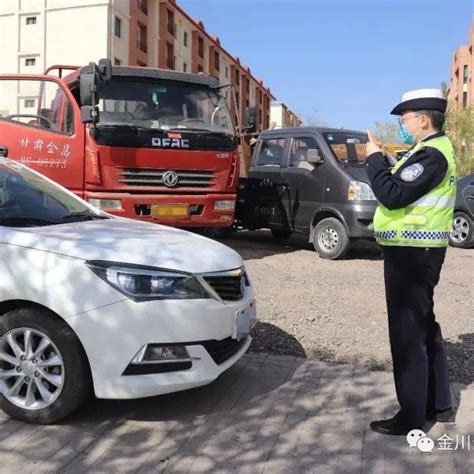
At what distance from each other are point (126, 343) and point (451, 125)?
1550 inches

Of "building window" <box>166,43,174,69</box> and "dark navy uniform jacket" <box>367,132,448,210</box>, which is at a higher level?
"building window" <box>166,43,174,69</box>

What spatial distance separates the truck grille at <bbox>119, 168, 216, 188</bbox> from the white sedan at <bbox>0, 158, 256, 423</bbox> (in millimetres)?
4444

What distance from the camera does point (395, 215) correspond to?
140 inches

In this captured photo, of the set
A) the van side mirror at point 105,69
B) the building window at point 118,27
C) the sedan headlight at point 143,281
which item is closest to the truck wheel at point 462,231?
the van side mirror at point 105,69

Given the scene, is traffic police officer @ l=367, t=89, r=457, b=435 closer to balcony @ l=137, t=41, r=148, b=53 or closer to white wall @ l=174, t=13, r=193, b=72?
balcony @ l=137, t=41, r=148, b=53

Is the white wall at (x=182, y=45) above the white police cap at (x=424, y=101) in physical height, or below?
above

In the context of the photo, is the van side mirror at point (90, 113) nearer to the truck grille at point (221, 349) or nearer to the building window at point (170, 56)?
the truck grille at point (221, 349)

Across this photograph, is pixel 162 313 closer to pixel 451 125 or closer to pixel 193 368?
pixel 193 368

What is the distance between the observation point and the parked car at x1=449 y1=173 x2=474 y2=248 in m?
11.9

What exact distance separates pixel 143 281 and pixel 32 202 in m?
1.48

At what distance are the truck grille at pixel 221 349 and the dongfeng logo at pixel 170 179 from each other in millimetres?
4798

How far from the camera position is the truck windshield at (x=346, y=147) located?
1012 cm

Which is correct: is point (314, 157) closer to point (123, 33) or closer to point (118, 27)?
point (118, 27)

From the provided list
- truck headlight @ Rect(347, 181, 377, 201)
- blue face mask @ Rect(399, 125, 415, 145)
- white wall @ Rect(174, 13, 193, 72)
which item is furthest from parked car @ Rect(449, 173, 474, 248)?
white wall @ Rect(174, 13, 193, 72)
